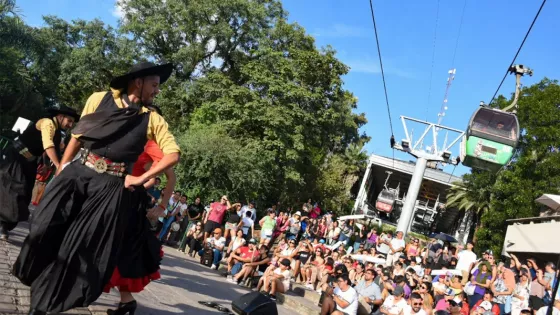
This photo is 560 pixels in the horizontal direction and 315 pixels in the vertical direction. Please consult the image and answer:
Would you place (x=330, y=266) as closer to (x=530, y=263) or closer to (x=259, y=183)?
(x=530, y=263)

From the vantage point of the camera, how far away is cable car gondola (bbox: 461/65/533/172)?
15914mm

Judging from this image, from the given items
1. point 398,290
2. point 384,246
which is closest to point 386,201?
point 384,246

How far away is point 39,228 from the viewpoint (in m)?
4.18

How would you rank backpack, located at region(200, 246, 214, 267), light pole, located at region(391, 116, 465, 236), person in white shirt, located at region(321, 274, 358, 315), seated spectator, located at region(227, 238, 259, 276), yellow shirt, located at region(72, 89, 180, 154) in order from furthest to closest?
light pole, located at region(391, 116, 465, 236)
backpack, located at region(200, 246, 214, 267)
seated spectator, located at region(227, 238, 259, 276)
person in white shirt, located at region(321, 274, 358, 315)
yellow shirt, located at region(72, 89, 180, 154)

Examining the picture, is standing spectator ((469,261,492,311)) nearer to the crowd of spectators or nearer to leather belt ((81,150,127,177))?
the crowd of spectators

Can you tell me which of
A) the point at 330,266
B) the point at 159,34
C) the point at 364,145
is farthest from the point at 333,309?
the point at 364,145

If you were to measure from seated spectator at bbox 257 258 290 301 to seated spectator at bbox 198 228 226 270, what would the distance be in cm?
232

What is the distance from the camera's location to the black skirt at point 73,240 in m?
4.16

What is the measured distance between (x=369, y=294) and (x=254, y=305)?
8238 mm

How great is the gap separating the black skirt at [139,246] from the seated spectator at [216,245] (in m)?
10.1

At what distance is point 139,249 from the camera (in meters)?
5.04

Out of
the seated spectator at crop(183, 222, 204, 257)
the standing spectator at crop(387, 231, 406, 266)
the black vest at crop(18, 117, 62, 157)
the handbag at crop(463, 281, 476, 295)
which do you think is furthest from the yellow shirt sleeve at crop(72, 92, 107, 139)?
the standing spectator at crop(387, 231, 406, 266)

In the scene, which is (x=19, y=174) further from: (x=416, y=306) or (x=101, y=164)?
(x=416, y=306)

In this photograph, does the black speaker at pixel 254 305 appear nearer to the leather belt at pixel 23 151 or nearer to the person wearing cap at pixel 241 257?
the leather belt at pixel 23 151
